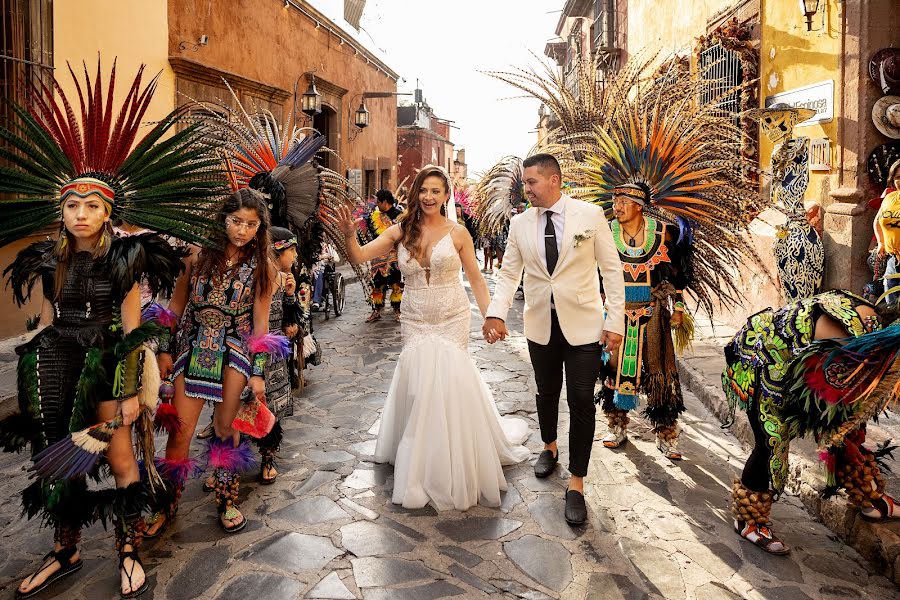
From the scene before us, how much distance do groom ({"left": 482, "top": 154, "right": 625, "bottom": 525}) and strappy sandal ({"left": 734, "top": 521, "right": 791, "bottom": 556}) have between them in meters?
0.88

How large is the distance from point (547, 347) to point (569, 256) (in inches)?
24.0

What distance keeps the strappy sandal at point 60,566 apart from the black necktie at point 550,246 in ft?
9.85

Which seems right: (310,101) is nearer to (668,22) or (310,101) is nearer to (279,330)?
(668,22)

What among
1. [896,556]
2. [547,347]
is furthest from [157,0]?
[896,556]

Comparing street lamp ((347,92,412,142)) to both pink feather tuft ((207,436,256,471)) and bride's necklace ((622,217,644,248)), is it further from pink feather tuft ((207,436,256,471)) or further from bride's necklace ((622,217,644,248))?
pink feather tuft ((207,436,256,471))

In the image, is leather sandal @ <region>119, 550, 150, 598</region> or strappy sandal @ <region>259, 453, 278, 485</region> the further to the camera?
strappy sandal @ <region>259, 453, 278, 485</region>

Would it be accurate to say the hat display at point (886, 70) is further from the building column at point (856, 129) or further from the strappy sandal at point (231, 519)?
the strappy sandal at point (231, 519)

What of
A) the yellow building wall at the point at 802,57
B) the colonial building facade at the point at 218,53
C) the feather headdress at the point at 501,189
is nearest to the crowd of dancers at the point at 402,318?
the colonial building facade at the point at 218,53

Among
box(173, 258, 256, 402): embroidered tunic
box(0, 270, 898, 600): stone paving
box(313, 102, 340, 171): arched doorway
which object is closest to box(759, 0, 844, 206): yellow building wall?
box(0, 270, 898, 600): stone paving

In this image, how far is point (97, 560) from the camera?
12.2ft

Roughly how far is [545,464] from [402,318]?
1387mm

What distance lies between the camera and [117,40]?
10.2 meters

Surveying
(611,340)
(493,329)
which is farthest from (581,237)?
(493,329)

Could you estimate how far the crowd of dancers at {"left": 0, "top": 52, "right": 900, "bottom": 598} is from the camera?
338 cm
